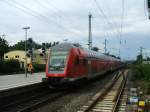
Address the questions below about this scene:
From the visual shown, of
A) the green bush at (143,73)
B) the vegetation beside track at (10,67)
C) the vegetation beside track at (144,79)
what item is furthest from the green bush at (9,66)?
the vegetation beside track at (144,79)

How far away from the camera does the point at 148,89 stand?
73.8 feet

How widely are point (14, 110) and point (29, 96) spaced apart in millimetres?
5469

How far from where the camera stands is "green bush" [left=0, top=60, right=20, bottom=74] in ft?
187

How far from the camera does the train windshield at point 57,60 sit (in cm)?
2334

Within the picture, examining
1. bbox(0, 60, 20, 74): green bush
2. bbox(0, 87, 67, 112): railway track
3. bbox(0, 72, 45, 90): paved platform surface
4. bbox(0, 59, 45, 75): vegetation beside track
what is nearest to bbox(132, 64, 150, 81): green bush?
bbox(0, 72, 45, 90): paved platform surface

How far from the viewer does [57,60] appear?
933 inches

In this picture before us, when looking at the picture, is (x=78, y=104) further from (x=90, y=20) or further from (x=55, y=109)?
(x=90, y=20)

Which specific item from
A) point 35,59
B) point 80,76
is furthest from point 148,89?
point 35,59

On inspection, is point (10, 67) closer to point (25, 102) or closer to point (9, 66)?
point (9, 66)

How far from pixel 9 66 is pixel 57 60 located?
36078 millimetres

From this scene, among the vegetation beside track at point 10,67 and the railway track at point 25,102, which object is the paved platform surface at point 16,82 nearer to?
the railway track at point 25,102

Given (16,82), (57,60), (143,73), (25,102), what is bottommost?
(25,102)

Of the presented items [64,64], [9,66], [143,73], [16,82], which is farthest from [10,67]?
[64,64]

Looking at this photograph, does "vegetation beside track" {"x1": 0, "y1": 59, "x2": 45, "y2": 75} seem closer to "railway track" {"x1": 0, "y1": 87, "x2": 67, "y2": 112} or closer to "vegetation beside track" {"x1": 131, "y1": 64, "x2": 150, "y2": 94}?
"vegetation beside track" {"x1": 131, "y1": 64, "x2": 150, "y2": 94}
